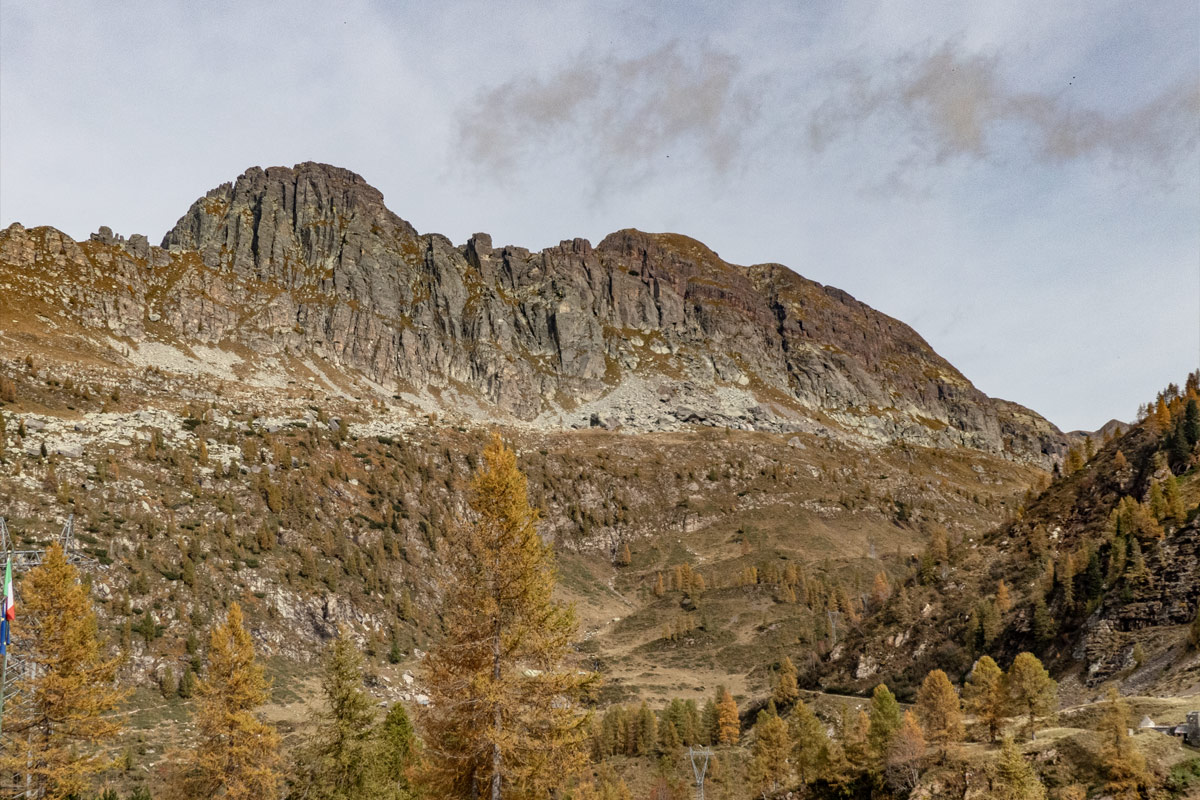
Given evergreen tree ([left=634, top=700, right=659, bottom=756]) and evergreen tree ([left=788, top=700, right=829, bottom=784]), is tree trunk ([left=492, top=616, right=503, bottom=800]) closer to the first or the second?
evergreen tree ([left=788, top=700, right=829, bottom=784])

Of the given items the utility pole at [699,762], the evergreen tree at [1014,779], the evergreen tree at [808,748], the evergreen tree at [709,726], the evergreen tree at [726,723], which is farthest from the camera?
the evergreen tree at [709,726]

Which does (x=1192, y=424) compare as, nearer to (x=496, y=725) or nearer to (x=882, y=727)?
(x=882, y=727)

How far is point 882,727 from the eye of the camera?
171ft

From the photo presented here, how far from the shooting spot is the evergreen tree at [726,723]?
85562 mm

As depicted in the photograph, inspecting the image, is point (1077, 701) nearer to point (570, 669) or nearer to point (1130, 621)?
point (1130, 621)

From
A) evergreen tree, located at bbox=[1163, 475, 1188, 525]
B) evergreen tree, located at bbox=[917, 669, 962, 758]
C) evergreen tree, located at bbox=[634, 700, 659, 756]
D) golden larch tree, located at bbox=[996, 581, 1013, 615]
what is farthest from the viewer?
evergreen tree, located at bbox=[634, 700, 659, 756]

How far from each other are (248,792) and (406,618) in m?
80.5

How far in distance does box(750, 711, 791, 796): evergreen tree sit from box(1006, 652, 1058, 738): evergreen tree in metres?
25.4

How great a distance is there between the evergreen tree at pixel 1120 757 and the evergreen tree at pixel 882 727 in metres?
17.2

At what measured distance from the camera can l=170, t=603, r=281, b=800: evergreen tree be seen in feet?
98.8

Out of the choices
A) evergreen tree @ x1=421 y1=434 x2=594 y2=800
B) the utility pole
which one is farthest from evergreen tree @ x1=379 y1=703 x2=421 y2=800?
the utility pole

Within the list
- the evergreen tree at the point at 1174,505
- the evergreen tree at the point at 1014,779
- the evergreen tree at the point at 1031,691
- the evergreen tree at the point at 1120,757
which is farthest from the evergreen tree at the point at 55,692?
the evergreen tree at the point at 1174,505

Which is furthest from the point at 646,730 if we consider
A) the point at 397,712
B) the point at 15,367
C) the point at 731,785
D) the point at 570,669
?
the point at 15,367

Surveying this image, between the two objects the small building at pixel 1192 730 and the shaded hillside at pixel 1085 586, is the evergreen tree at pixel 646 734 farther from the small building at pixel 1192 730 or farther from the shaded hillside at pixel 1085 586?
the small building at pixel 1192 730
